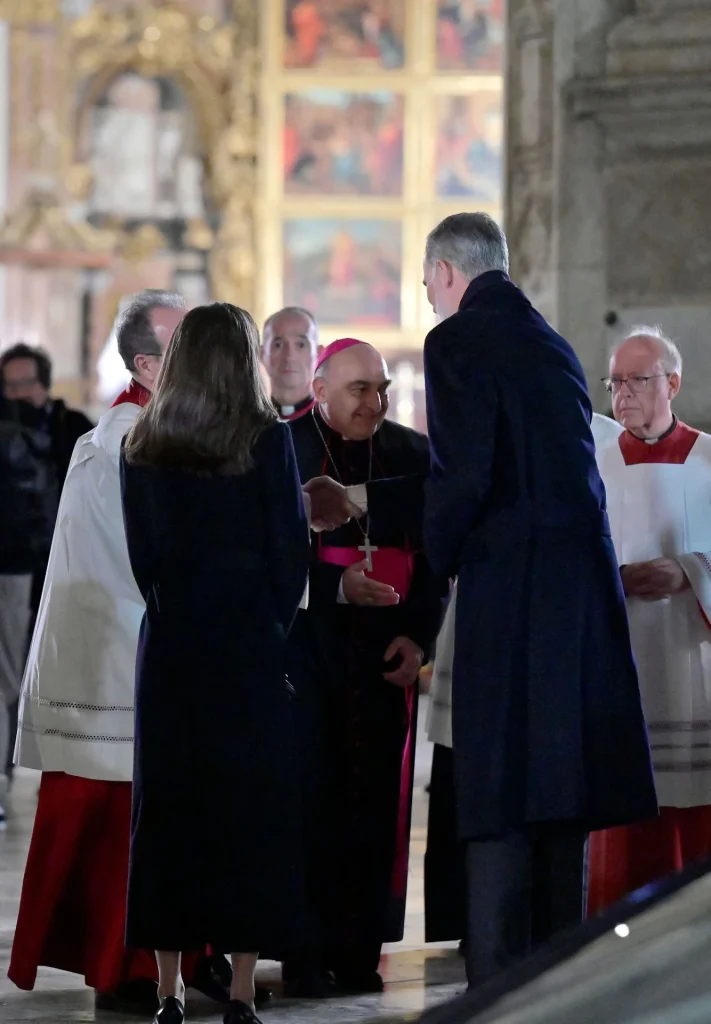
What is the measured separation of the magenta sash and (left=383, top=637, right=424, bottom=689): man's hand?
0.13 meters

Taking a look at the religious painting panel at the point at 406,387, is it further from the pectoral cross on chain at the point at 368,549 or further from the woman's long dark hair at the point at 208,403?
the woman's long dark hair at the point at 208,403

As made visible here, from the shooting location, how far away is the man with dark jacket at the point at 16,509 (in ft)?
23.0

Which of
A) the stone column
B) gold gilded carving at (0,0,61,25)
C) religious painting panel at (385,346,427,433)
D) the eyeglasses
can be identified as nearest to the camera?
the eyeglasses

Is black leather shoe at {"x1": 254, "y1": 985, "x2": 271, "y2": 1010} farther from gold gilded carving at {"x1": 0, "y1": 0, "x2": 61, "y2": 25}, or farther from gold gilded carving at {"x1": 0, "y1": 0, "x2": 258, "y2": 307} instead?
gold gilded carving at {"x1": 0, "y1": 0, "x2": 61, "y2": 25}

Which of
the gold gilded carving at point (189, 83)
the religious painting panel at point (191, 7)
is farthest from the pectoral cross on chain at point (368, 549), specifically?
the religious painting panel at point (191, 7)

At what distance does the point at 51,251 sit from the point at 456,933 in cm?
1149

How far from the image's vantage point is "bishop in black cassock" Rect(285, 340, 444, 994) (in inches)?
162

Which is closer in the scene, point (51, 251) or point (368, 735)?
point (368, 735)

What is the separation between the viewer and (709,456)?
4.57 m

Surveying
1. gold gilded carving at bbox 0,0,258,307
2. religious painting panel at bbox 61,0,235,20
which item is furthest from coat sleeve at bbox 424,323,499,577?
religious painting panel at bbox 61,0,235,20

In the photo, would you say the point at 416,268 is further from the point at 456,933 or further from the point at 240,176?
the point at 456,933

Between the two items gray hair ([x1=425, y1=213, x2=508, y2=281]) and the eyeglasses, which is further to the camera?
the eyeglasses

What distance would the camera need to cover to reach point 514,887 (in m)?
3.47

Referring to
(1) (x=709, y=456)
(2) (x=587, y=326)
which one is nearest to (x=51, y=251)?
(2) (x=587, y=326)
